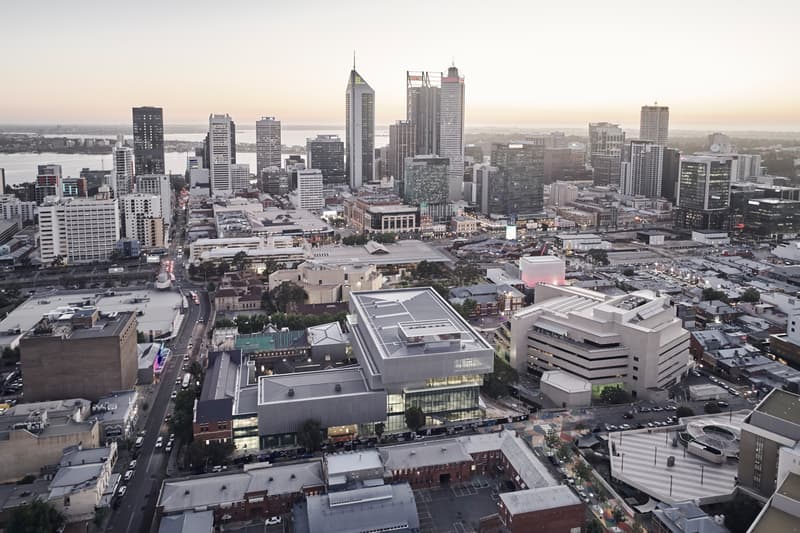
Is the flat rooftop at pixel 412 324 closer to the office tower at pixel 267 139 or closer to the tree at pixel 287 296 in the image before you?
the tree at pixel 287 296

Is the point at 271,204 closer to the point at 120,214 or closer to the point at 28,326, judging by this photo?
the point at 120,214

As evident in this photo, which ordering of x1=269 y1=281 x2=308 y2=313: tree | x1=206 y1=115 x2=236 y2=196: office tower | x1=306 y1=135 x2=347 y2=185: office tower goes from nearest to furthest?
x1=269 y1=281 x2=308 y2=313: tree, x1=206 y1=115 x2=236 y2=196: office tower, x1=306 y1=135 x2=347 y2=185: office tower

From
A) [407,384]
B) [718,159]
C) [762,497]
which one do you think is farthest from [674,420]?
[718,159]

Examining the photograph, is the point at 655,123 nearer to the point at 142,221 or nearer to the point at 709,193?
the point at 709,193

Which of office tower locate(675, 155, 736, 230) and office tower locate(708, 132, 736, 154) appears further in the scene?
office tower locate(708, 132, 736, 154)

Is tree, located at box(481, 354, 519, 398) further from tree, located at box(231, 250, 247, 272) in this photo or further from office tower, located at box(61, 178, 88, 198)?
office tower, located at box(61, 178, 88, 198)

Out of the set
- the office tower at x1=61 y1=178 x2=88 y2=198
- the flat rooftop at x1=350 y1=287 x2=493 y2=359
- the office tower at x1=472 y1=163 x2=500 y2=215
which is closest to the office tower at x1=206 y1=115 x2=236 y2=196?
the office tower at x1=61 y1=178 x2=88 y2=198
